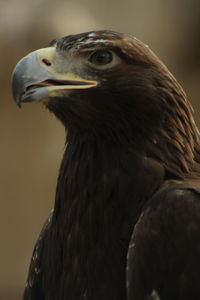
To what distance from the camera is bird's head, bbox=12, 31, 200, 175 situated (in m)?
4.34

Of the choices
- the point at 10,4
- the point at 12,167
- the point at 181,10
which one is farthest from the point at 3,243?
the point at 181,10

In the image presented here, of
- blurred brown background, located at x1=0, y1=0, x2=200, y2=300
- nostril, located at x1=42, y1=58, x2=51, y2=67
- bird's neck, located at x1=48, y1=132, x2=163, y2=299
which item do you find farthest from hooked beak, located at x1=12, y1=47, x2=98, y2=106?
blurred brown background, located at x1=0, y1=0, x2=200, y2=300

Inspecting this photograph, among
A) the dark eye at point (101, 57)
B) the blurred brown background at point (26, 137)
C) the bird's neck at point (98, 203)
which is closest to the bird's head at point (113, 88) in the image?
the dark eye at point (101, 57)

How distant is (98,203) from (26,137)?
6.27m

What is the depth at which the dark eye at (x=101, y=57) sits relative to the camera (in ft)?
14.3

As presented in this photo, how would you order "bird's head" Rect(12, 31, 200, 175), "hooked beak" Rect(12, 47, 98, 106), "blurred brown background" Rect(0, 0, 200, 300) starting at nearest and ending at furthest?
1. "hooked beak" Rect(12, 47, 98, 106)
2. "bird's head" Rect(12, 31, 200, 175)
3. "blurred brown background" Rect(0, 0, 200, 300)

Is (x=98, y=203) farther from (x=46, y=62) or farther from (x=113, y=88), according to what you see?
(x=46, y=62)

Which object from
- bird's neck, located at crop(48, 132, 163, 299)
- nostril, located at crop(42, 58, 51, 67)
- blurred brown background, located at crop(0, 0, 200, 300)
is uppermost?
nostril, located at crop(42, 58, 51, 67)

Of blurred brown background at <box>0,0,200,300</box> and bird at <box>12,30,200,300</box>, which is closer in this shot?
bird at <box>12,30,200,300</box>

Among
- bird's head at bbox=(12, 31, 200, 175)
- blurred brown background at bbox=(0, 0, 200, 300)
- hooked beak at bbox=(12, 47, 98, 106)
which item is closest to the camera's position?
hooked beak at bbox=(12, 47, 98, 106)

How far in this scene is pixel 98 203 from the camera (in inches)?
173

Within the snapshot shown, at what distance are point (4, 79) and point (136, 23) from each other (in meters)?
1.85

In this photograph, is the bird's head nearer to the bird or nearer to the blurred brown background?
the bird

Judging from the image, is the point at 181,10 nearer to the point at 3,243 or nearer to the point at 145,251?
the point at 3,243
